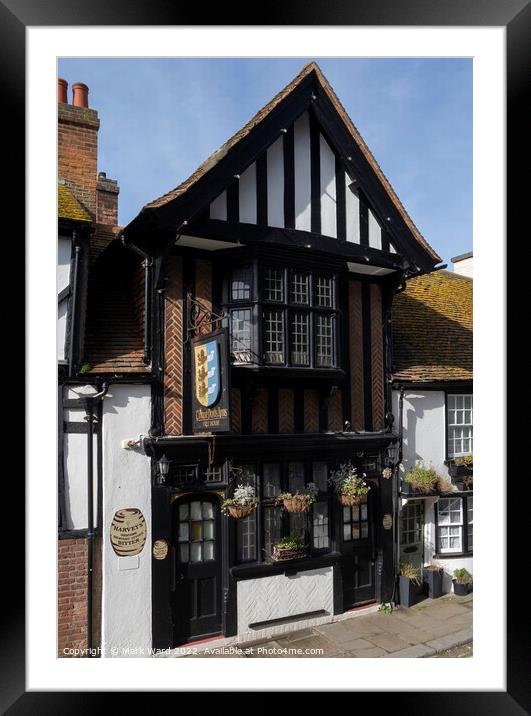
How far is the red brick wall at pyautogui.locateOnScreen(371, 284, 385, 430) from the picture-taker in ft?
29.7

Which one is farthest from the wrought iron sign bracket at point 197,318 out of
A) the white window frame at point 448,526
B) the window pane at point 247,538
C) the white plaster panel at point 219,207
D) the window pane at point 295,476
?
the white window frame at point 448,526

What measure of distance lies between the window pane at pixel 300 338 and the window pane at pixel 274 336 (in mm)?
197

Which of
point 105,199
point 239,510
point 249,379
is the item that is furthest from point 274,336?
point 105,199

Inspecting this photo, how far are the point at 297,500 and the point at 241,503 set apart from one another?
923mm

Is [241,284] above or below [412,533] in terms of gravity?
above

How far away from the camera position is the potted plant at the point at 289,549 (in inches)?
310

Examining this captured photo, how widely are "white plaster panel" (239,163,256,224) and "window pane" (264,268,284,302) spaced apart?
33.3 inches

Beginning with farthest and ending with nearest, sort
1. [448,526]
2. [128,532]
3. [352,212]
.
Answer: [448,526]
[352,212]
[128,532]

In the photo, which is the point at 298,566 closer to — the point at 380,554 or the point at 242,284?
the point at 380,554

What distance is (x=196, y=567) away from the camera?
751 cm

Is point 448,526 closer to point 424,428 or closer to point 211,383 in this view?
point 424,428

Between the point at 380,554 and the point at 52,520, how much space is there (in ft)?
19.5

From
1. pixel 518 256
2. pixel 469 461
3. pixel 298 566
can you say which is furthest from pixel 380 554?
pixel 518 256

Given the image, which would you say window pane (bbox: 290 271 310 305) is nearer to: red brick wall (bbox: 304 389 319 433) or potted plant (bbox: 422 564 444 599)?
red brick wall (bbox: 304 389 319 433)
